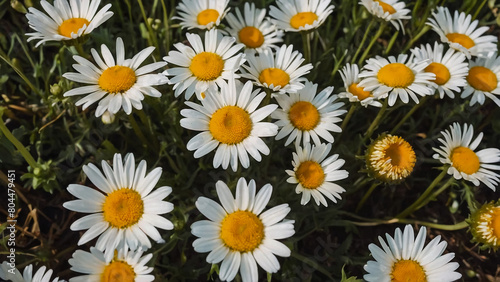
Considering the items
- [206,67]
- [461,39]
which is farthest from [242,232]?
[461,39]

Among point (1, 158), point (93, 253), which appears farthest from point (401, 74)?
point (1, 158)

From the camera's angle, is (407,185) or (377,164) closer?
(377,164)

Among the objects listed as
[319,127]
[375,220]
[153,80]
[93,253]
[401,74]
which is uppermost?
[153,80]

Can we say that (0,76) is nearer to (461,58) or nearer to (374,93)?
(374,93)

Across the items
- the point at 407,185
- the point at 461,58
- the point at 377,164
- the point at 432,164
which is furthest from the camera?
the point at 432,164

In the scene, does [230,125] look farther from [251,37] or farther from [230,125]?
[251,37]

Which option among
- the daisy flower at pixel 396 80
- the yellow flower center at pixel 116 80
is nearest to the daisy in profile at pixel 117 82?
the yellow flower center at pixel 116 80

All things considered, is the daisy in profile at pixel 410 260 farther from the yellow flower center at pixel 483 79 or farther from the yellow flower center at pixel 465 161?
the yellow flower center at pixel 483 79

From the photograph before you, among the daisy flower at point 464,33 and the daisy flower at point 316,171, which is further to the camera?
the daisy flower at point 464,33
